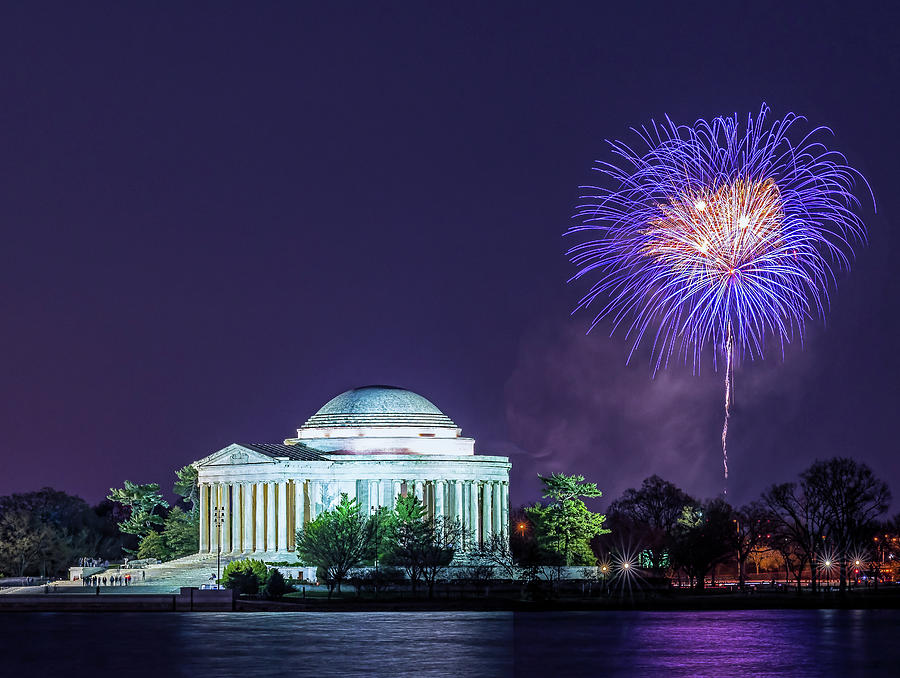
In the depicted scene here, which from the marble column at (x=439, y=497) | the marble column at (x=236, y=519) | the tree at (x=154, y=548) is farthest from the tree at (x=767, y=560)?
the tree at (x=154, y=548)

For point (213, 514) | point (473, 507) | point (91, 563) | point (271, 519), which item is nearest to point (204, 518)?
point (213, 514)

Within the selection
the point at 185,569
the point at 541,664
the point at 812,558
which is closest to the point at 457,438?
the point at 185,569

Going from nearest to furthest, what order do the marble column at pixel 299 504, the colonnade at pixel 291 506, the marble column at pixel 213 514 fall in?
the colonnade at pixel 291 506 → the marble column at pixel 299 504 → the marble column at pixel 213 514

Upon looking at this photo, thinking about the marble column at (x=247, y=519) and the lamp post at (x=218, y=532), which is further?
the marble column at (x=247, y=519)

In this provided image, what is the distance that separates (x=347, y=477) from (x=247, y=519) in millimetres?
10709

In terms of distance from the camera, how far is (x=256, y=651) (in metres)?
71.6

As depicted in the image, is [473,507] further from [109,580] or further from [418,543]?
[109,580]

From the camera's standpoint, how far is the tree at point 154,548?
170625mm

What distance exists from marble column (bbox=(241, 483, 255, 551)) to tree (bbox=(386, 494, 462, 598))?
19.3 metres

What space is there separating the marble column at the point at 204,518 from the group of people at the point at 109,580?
20.4 meters

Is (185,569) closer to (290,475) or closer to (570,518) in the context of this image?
(290,475)

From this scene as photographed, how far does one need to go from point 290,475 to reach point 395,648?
87693 millimetres

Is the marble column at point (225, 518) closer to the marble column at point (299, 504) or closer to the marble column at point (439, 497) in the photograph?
the marble column at point (299, 504)

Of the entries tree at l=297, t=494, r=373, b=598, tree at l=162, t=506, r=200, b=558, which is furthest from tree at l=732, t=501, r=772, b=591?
tree at l=162, t=506, r=200, b=558
